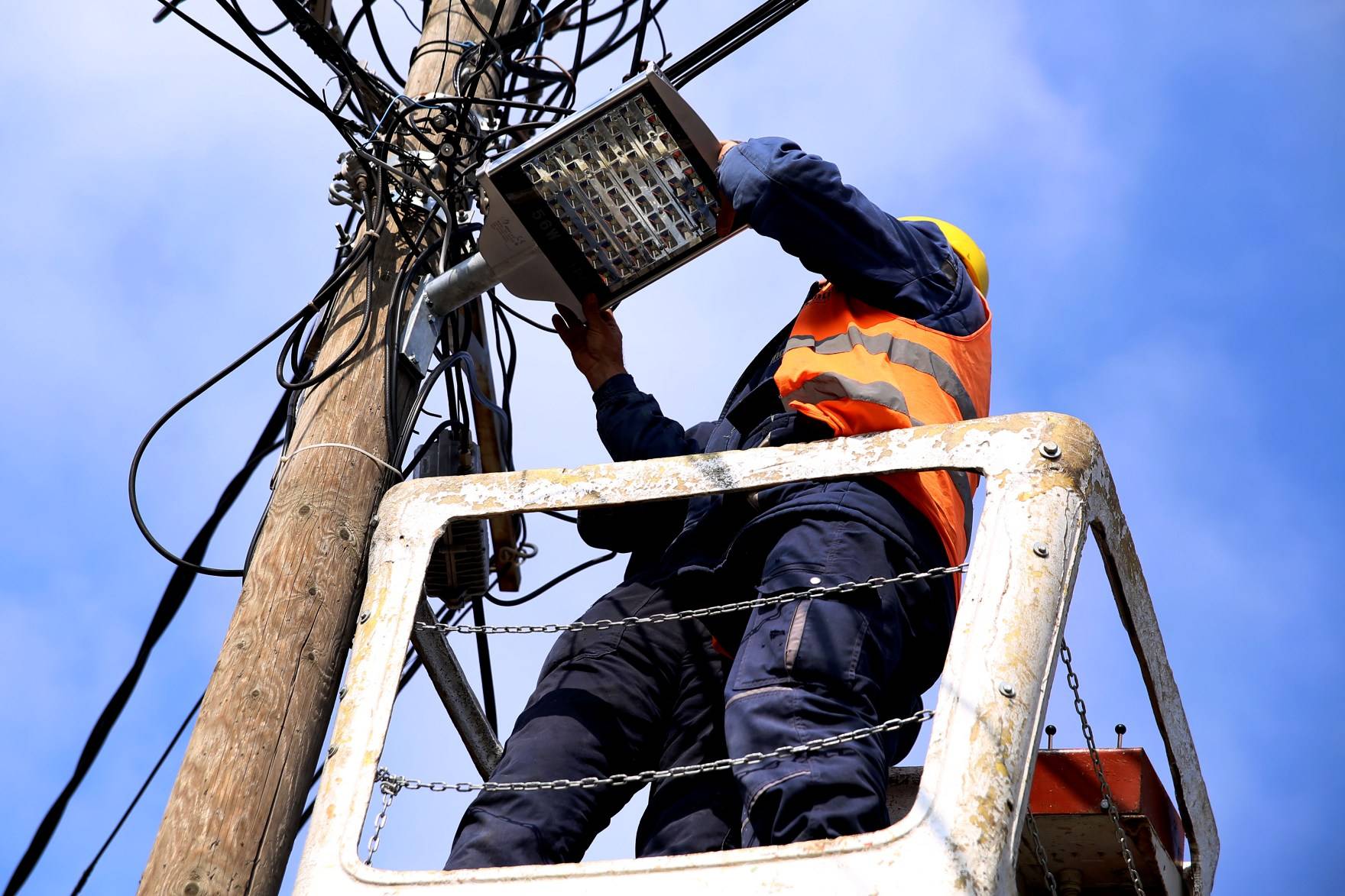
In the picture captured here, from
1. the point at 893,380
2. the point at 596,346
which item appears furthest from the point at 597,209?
the point at 893,380

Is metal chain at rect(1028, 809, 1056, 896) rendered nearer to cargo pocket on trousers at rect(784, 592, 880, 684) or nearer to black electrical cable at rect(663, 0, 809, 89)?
cargo pocket on trousers at rect(784, 592, 880, 684)

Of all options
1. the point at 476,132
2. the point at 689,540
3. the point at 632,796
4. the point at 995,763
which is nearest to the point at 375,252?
the point at 476,132

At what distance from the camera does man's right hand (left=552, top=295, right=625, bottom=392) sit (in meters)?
4.44

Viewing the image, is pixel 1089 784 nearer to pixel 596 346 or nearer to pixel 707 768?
pixel 707 768

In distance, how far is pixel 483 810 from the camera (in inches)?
125

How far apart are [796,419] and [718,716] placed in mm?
724

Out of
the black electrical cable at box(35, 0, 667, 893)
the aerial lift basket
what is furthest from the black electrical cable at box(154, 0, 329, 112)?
the aerial lift basket

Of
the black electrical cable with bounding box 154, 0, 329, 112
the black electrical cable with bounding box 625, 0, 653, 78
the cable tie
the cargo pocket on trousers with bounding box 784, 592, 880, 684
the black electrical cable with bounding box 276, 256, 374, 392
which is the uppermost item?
the black electrical cable with bounding box 625, 0, 653, 78

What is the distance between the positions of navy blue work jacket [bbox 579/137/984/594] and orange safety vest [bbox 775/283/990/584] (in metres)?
0.05

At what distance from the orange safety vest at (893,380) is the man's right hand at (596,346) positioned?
0.78 m

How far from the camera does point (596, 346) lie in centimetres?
445

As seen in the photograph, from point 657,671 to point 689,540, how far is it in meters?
0.32

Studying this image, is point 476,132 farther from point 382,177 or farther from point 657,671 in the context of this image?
point 657,671

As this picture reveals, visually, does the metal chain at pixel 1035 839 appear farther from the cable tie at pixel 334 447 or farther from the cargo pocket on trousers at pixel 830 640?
the cable tie at pixel 334 447
